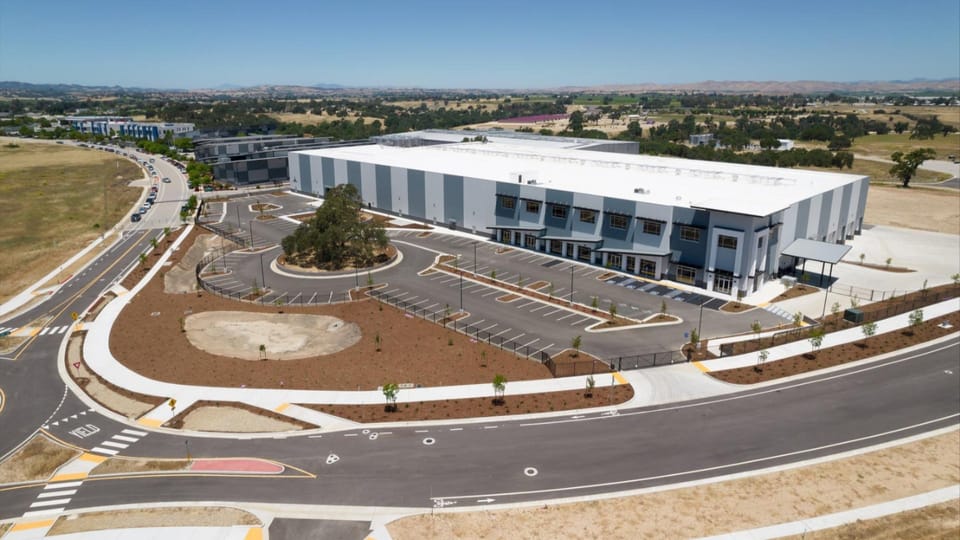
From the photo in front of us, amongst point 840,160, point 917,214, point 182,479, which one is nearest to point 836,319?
point 182,479

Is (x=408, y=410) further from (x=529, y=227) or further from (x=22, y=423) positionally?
(x=529, y=227)

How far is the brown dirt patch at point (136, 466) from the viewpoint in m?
33.9

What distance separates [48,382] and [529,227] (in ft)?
188

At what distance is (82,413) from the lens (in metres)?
40.4

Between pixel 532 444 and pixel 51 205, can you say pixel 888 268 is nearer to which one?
pixel 532 444

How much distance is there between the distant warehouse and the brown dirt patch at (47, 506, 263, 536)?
52.8m

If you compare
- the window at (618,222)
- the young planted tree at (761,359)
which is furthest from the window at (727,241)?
the young planted tree at (761,359)

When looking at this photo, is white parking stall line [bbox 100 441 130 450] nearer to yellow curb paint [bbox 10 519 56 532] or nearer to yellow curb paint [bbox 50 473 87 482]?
A: yellow curb paint [bbox 50 473 87 482]

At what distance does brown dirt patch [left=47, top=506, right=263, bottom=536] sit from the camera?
96.4 feet

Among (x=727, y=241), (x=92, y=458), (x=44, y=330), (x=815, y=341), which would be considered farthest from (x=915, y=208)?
(x=44, y=330)

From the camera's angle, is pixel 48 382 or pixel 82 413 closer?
pixel 82 413

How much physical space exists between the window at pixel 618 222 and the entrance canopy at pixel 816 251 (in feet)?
61.0

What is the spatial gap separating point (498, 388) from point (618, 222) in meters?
38.7

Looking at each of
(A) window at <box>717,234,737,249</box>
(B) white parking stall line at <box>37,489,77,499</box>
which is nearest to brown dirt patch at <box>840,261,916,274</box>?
(A) window at <box>717,234,737,249</box>
